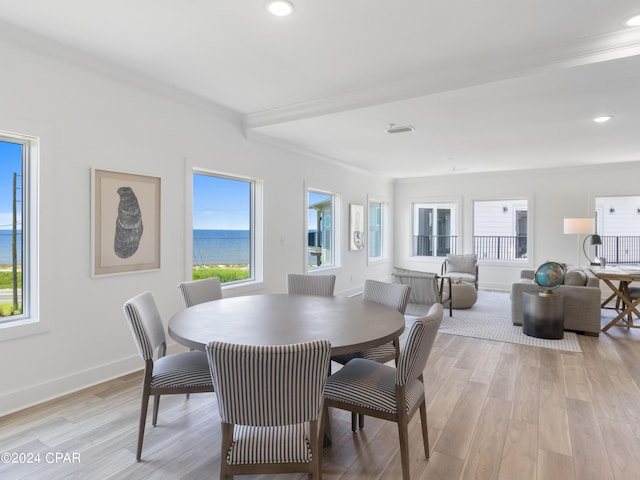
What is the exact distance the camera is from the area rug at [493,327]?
413 cm

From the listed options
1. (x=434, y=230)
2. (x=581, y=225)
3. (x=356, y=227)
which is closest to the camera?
(x=581, y=225)

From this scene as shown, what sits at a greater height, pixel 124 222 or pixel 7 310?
pixel 124 222

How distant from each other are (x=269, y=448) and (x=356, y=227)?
569cm

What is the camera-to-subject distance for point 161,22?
2.37 m

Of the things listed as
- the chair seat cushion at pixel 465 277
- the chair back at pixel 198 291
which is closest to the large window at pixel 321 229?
the chair seat cushion at pixel 465 277

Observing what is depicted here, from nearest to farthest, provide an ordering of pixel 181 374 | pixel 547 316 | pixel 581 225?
1. pixel 181 374
2. pixel 547 316
3. pixel 581 225

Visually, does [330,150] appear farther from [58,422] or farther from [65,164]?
[58,422]

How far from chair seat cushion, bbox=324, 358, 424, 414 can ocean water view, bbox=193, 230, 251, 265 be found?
2.53m

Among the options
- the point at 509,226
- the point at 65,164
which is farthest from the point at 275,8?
the point at 509,226

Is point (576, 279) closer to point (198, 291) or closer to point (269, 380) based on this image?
point (198, 291)

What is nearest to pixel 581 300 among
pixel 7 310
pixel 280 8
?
pixel 280 8

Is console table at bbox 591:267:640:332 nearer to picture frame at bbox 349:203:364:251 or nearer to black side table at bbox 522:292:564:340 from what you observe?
black side table at bbox 522:292:564:340

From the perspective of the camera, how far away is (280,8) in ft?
7.16

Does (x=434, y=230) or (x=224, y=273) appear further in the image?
(x=434, y=230)
